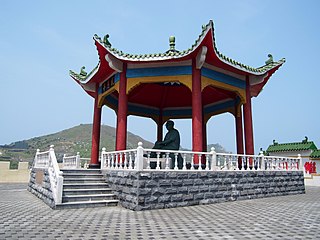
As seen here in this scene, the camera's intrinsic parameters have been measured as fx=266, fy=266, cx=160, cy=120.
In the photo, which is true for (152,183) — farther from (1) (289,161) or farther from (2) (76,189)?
(1) (289,161)

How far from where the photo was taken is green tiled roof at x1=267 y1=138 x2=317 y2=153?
71.5 ft

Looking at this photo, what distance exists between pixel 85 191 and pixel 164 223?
11.5ft

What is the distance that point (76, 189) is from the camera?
802 centimetres

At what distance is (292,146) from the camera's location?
915 inches

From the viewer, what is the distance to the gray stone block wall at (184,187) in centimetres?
720

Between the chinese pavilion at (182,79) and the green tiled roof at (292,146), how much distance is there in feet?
34.0

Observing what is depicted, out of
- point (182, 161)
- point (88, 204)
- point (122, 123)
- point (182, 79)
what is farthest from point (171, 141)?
point (88, 204)

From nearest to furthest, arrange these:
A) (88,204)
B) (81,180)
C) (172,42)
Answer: (88,204)
(81,180)
(172,42)

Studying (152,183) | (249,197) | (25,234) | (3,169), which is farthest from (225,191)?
(3,169)

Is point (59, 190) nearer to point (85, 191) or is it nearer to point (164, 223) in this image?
point (85, 191)

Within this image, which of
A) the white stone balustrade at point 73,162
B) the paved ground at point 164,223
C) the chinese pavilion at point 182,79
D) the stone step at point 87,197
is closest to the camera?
the paved ground at point 164,223

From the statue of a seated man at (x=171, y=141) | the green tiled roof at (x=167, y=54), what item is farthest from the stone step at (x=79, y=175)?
the green tiled roof at (x=167, y=54)

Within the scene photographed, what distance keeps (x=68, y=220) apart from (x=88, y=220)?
42 centimetres

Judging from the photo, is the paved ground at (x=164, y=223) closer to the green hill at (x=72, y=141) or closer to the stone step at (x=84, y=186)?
the stone step at (x=84, y=186)
